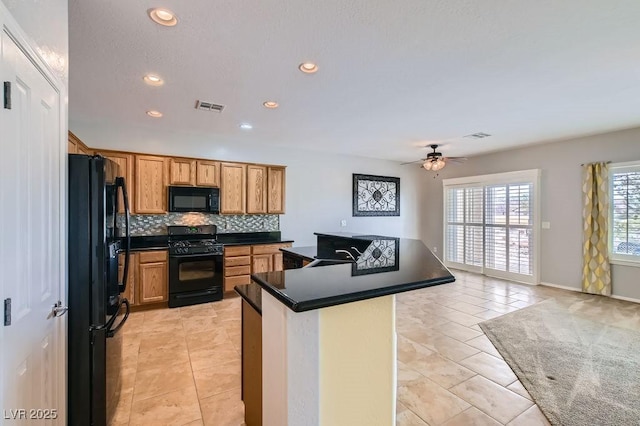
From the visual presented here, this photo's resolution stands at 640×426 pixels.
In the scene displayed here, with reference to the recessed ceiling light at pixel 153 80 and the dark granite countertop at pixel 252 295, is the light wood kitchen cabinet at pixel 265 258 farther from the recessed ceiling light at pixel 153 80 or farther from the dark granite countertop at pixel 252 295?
the dark granite countertop at pixel 252 295

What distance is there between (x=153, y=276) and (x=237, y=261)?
118 centimetres

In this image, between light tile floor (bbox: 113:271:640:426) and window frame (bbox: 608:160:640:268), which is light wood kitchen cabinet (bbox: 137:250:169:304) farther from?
window frame (bbox: 608:160:640:268)

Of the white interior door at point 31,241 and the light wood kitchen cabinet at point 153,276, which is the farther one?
the light wood kitchen cabinet at point 153,276

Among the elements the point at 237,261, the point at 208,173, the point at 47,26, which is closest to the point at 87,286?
the point at 47,26

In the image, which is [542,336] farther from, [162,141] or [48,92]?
[162,141]

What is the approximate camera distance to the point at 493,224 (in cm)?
606

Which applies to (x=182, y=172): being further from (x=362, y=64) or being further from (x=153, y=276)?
(x=362, y=64)

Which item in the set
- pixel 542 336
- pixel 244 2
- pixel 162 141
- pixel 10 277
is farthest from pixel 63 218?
pixel 542 336

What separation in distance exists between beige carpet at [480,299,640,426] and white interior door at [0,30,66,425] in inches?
112

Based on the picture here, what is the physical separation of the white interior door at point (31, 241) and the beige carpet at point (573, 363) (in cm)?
285

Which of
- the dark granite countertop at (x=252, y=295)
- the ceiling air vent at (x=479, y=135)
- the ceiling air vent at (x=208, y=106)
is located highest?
the ceiling air vent at (x=208, y=106)

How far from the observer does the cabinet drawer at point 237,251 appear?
465 centimetres

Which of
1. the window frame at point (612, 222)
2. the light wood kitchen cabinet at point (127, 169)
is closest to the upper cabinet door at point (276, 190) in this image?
the light wood kitchen cabinet at point (127, 169)

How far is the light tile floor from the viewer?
6.58 feet
